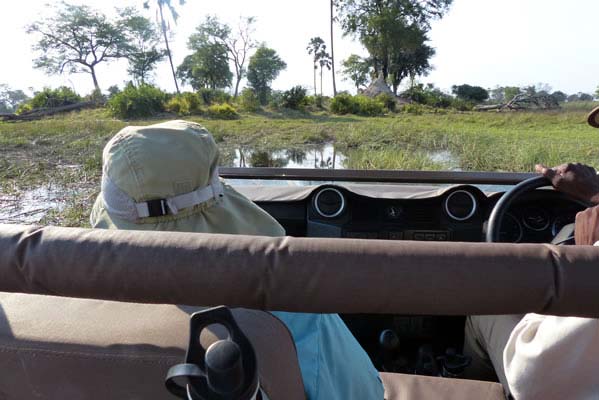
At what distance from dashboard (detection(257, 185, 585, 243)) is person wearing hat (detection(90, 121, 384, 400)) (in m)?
1.25

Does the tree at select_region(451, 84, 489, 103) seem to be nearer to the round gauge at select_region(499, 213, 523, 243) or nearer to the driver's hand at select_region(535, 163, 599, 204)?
the round gauge at select_region(499, 213, 523, 243)

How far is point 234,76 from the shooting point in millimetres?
39406

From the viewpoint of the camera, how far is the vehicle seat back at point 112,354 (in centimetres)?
66

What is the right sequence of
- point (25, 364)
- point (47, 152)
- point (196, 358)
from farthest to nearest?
1. point (47, 152)
2. point (25, 364)
3. point (196, 358)

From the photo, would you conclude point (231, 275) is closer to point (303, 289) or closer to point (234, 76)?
point (303, 289)

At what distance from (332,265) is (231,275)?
141 millimetres

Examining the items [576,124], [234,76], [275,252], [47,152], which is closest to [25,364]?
[275,252]

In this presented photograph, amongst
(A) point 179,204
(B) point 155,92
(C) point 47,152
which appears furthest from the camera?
(B) point 155,92

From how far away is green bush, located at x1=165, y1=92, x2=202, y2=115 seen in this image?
2232cm

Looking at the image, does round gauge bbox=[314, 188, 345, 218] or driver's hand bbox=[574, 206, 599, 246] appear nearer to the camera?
driver's hand bbox=[574, 206, 599, 246]

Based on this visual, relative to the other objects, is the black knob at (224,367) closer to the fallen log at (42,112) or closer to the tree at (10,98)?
the fallen log at (42,112)

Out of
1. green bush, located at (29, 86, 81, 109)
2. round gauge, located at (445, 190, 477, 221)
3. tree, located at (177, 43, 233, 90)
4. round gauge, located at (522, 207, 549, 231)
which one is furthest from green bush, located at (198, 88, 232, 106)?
round gauge, located at (522, 207, 549, 231)

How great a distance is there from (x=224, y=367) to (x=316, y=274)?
7.1 inches

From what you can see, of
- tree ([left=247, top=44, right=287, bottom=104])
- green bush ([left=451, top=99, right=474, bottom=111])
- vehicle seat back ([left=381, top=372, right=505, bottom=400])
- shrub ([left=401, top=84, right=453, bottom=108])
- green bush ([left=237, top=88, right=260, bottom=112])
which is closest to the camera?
vehicle seat back ([left=381, top=372, right=505, bottom=400])
